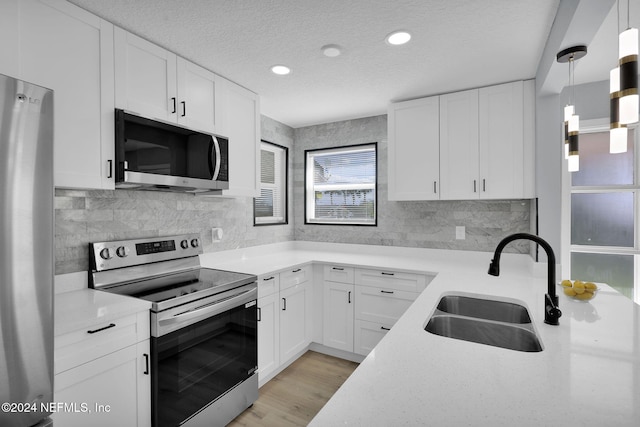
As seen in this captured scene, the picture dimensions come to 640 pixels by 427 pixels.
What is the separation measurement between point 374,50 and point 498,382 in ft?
6.36

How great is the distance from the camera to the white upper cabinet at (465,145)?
2.53 m

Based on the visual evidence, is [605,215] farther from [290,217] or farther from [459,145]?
[290,217]

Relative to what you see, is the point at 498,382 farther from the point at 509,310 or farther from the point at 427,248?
the point at 427,248

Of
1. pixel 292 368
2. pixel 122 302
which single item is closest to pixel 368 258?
pixel 292 368

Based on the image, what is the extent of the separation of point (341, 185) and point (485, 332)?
2.46 meters

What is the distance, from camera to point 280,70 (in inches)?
93.7

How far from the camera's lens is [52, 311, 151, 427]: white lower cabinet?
1.31 meters

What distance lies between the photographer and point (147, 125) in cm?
193

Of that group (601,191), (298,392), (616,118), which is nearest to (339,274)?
(298,392)

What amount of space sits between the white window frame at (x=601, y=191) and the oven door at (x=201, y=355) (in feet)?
8.87

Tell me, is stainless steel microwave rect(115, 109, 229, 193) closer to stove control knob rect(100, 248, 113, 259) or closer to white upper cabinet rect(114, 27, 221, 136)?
white upper cabinet rect(114, 27, 221, 136)

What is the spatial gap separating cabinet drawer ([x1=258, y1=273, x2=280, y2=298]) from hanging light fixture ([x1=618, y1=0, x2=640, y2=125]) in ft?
7.01

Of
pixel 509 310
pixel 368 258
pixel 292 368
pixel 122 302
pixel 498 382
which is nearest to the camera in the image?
pixel 498 382

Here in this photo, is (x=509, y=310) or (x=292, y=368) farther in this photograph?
(x=292, y=368)
